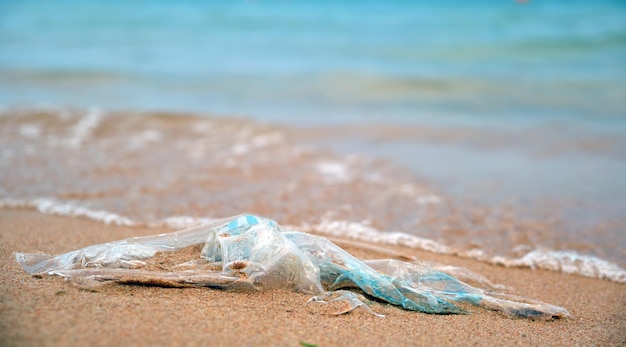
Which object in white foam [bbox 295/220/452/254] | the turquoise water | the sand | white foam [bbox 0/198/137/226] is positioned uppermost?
the turquoise water

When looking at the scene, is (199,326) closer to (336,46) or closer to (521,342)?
(521,342)

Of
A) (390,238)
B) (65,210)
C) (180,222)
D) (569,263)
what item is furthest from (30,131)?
(569,263)

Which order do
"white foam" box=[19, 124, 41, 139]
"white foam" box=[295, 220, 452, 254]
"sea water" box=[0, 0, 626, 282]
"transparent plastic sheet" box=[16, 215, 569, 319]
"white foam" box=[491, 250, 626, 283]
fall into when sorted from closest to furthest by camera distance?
"transparent plastic sheet" box=[16, 215, 569, 319] < "white foam" box=[491, 250, 626, 283] < "white foam" box=[295, 220, 452, 254] < "sea water" box=[0, 0, 626, 282] < "white foam" box=[19, 124, 41, 139]

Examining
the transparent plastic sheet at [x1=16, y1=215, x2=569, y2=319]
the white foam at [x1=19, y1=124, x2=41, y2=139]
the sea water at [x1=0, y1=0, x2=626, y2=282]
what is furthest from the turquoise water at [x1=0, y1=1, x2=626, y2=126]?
the transparent plastic sheet at [x1=16, y1=215, x2=569, y2=319]

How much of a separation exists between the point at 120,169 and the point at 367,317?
3424 mm

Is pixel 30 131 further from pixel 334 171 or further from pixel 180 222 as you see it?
pixel 334 171

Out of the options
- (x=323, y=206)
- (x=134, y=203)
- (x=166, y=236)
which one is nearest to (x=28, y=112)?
(x=134, y=203)

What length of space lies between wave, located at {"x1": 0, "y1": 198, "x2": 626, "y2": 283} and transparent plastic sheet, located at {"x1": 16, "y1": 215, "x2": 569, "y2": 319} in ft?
1.60

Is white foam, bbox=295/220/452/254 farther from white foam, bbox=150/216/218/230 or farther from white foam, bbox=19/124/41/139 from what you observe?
white foam, bbox=19/124/41/139

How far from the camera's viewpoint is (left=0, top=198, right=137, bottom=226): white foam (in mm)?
4008

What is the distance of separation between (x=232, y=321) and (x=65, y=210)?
2.45m

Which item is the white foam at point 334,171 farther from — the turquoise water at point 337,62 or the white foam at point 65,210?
the turquoise water at point 337,62

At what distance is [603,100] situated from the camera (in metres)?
8.23

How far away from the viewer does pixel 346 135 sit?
6.63m
